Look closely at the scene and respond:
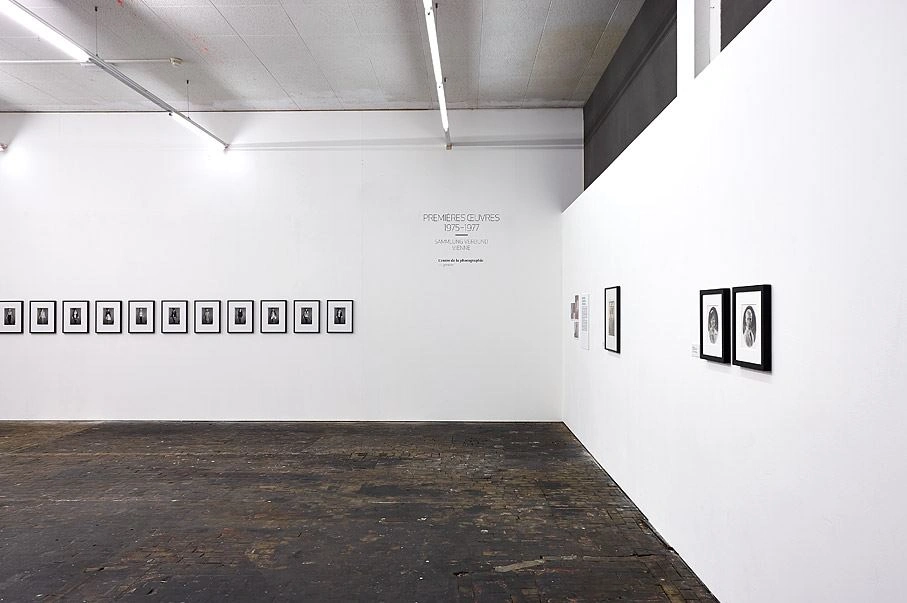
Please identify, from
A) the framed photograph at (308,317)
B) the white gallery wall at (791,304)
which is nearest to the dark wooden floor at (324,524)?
the white gallery wall at (791,304)

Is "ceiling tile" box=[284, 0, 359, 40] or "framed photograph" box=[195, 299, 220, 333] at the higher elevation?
"ceiling tile" box=[284, 0, 359, 40]

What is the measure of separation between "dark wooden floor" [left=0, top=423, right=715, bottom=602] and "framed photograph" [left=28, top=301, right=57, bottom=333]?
96.6 inches

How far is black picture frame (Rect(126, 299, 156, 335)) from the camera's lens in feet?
36.6

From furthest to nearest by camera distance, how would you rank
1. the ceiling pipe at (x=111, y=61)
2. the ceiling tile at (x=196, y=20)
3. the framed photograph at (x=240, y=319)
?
1. the framed photograph at (x=240, y=319)
2. the ceiling pipe at (x=111, y=61)
3. the ceiling tile at (x=196, y=20)

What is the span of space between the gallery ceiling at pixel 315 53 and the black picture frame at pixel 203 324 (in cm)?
323

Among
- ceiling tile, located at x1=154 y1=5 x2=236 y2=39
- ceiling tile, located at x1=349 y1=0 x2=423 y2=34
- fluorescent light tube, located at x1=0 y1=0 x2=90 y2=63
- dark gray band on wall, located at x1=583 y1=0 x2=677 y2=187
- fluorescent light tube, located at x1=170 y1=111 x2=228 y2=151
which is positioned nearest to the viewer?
fluorescent light tube, located at x1=0 y1=0 x2=90 y2=63

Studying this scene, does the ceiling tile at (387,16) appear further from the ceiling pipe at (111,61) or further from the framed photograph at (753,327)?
the framed photograph at (753,327)

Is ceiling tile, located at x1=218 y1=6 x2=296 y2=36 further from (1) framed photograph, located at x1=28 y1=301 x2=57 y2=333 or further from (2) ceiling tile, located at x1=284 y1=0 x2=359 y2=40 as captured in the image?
(1) framed photograph, located at x1=28 y1=301 x2=57 y2=333

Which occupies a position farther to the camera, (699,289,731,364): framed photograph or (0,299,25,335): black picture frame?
(0,299,25,335): black picture frame

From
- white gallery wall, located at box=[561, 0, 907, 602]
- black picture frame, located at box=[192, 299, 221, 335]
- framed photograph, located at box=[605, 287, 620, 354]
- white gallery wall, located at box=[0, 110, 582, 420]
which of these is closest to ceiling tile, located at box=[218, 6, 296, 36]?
white gallery wall, located at box=[0, 110, 582, 420]

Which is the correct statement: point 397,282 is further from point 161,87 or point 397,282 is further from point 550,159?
point 161,87

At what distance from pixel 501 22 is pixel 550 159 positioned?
363cm

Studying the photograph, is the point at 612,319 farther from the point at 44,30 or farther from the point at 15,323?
the point at 15,323

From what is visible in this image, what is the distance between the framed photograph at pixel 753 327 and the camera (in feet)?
11.2
